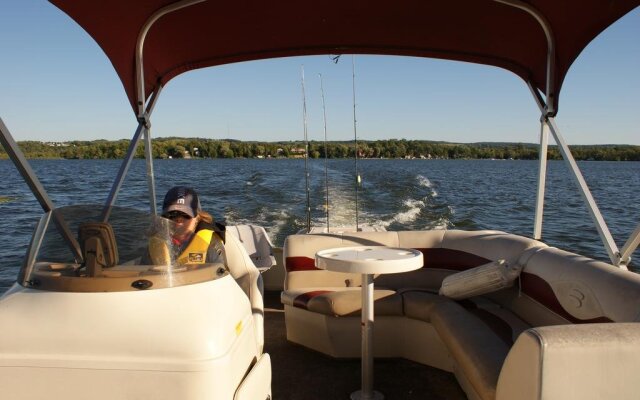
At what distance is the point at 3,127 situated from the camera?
2.26 metres

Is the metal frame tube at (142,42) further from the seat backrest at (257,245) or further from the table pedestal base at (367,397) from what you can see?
the table pedestal base at (367,397)

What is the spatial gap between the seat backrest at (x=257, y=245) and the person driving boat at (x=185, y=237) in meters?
2.35

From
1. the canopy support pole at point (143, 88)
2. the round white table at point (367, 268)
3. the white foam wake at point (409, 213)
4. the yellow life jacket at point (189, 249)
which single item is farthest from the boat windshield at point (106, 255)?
the white foam wake at point (409, 213)

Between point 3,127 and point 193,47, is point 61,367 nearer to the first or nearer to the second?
Result: point 3,127

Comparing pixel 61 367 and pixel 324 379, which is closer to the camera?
pixel 61 367

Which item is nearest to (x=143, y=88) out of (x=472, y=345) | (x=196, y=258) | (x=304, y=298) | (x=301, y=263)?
(x=301, y=263)

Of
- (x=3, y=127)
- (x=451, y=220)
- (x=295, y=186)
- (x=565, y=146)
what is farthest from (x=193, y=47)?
(x=295, y=186)

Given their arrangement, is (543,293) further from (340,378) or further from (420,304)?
(340,378)

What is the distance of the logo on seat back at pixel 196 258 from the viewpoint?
76.8 inches

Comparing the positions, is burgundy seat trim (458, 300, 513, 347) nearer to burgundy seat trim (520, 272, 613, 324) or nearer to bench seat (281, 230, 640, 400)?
bench seat (281, 230, 640, 400)

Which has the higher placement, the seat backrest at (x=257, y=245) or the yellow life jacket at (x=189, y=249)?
the yellow life jacket at (x=189, y=249)

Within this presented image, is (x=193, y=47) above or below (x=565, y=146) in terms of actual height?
above

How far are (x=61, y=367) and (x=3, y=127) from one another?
4.23 ft

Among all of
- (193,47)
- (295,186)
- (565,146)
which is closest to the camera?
(565,146)
